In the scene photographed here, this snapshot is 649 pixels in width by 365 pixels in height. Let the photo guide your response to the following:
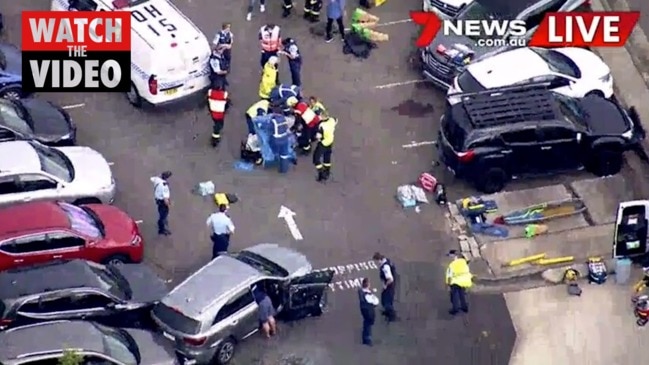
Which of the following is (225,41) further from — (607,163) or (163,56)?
(607,163)

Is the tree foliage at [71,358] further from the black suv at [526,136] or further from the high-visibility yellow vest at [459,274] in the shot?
the black suv at [526,136]

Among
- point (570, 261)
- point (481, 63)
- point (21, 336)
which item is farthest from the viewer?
point (481, 63)

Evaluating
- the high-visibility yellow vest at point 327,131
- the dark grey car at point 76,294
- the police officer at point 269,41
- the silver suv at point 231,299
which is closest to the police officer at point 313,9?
the police officer at point 269,41

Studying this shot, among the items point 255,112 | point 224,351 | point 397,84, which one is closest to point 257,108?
point 255,112

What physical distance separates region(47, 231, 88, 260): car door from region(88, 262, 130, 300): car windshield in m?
0.59

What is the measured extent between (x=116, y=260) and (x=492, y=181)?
23.4ft

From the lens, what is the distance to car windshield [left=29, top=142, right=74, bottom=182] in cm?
2928

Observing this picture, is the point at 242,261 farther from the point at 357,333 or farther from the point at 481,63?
the point at 481,63

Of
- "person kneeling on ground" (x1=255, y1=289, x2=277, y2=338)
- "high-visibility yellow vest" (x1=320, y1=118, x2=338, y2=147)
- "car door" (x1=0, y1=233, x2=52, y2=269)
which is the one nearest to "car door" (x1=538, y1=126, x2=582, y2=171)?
"high-visibility yellow vest" (x1=320, y1=118, x2=338, y2=147)

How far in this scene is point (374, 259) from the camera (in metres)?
28.2

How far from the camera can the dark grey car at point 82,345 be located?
25031 millimetres

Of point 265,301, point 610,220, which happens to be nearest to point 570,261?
point 610,220

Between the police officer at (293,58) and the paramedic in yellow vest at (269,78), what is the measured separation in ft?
1.13

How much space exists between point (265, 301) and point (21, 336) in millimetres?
3961
